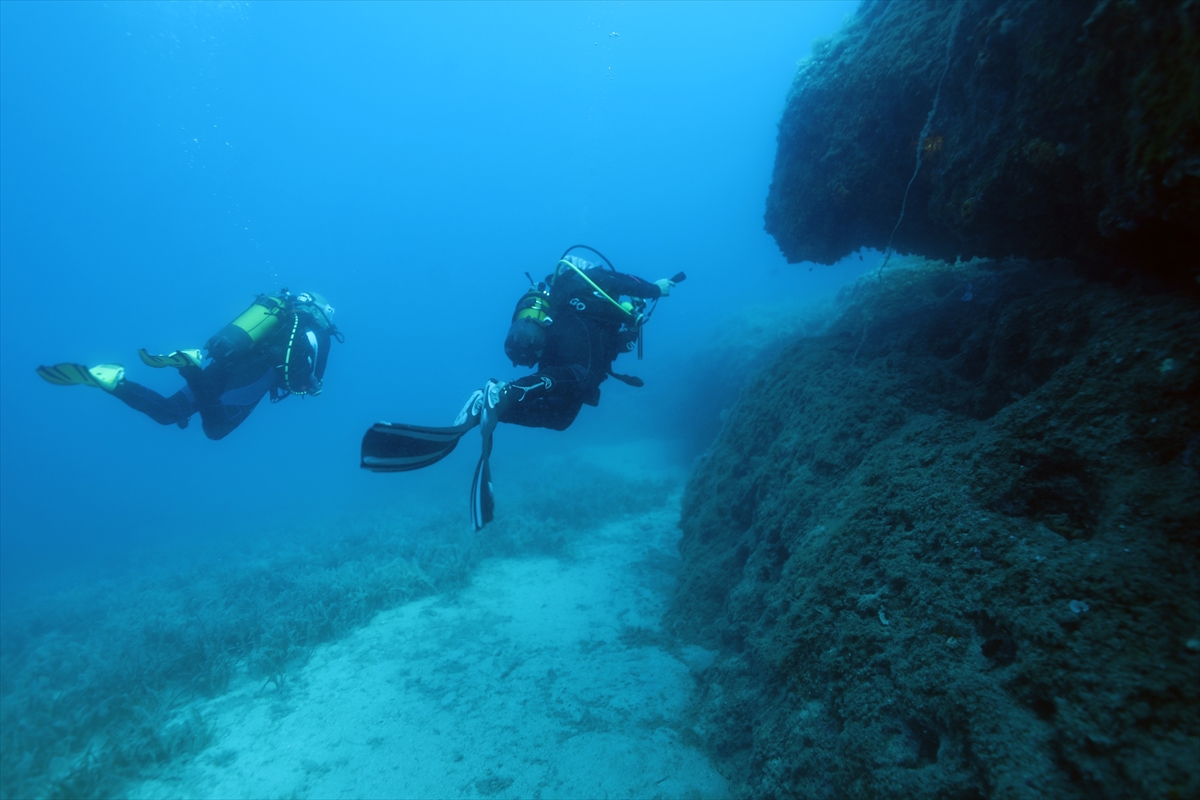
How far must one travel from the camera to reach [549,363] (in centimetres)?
558

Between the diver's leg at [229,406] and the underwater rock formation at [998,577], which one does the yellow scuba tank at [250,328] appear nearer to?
the diver's leg at [229,406]

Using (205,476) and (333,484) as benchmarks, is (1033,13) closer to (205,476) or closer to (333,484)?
(333,484)

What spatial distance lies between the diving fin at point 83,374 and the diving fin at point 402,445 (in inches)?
Answer: 201

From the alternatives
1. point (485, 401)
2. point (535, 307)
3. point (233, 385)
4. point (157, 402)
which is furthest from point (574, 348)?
point (157, 402)

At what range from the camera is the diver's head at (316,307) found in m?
8.68

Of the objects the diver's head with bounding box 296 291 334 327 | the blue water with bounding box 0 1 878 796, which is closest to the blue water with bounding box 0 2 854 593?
the blue water with bounding box 0 1 878 796

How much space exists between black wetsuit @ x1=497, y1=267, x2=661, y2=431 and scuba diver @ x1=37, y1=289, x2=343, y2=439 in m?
4.97

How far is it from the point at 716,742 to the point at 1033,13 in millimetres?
5095

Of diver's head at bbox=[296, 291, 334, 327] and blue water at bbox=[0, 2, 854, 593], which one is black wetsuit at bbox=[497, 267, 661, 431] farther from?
blue water at bbox=[0, 2, 854, 593]

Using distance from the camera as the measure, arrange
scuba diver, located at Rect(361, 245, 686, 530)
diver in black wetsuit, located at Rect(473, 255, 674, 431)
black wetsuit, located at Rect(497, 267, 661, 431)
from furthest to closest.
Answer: diver in black wetsuit, located at Rect(473, 255, 674, 431) → black wetsuit, located at Rect(497, 267, 661, 431) → scuba diver, located at Rect(361, 245, 686, 530)

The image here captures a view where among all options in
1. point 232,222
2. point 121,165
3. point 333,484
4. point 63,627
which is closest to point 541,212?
point 232,222

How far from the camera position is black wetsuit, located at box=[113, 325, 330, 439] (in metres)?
6.95

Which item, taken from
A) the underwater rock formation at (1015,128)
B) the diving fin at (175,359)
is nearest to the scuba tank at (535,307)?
the underwater rock formation at (1015,128)

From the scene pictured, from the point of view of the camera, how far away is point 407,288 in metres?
143
